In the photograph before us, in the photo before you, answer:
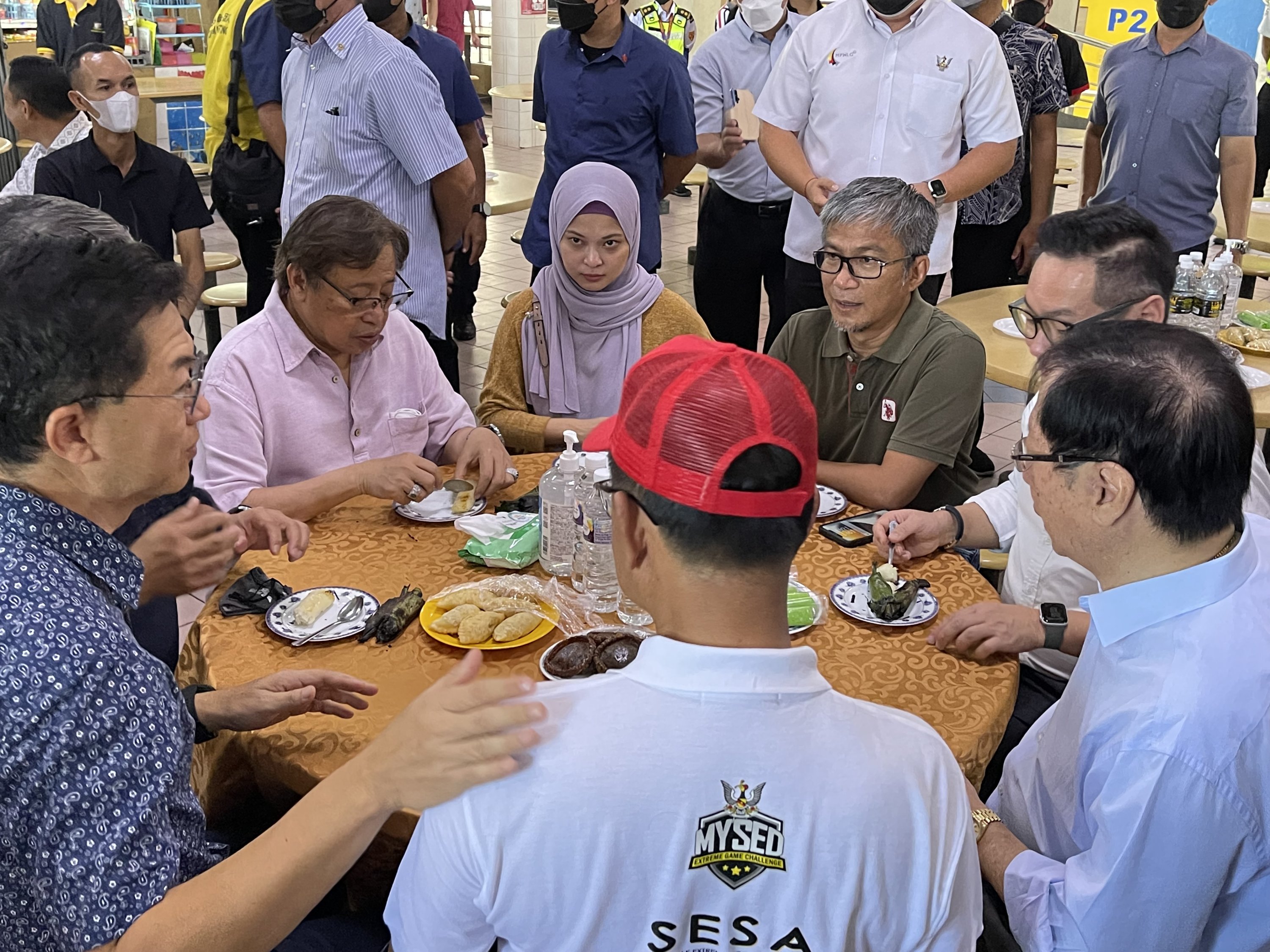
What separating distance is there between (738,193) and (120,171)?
2843 mm

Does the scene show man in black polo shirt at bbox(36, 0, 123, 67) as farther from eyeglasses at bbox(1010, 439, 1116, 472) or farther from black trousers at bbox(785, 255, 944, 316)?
eyeglasses at bbox(1010, 439, 1116, 472)

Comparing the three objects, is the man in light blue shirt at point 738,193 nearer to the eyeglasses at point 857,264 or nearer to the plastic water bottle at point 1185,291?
the plastic water bottle at point 1185,291

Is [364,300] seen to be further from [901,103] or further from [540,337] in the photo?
[901,103]

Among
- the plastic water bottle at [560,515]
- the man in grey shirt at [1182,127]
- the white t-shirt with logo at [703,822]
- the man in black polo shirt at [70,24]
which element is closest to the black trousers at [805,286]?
the man in grey shirt at [1182,127]

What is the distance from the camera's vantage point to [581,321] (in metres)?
3.37

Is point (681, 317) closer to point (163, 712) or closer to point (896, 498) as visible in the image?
point (896, 498)

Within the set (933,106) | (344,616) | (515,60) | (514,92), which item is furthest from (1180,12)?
(515,60)

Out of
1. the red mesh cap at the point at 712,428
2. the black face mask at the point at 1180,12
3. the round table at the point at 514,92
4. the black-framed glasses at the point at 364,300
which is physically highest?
the black face mask at the point at 1180,12

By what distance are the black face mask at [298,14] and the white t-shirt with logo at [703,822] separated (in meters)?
3.64

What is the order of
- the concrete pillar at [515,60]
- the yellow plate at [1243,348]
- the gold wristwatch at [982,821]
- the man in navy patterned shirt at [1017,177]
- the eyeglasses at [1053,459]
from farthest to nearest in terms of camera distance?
1. the concrete pillar at [515,60]
2. the man in navy patterned shirt at [1017,177]
3. the yellow plate at [1243,348]
4. the gold wristwatch at [982,821]
5. the eyeglasses at [1053,459]

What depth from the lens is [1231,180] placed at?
4.93 meters

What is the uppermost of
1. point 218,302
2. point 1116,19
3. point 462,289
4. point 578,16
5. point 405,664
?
point 1116,19

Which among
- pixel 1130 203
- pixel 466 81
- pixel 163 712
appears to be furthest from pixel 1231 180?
pixel 163 712

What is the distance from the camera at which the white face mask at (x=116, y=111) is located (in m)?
4.73
